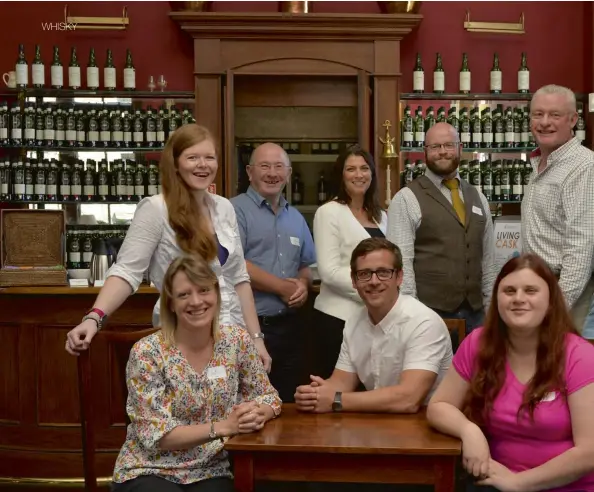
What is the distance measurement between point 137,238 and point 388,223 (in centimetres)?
114

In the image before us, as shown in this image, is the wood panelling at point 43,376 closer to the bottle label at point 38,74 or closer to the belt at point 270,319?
the belt at point 270,319

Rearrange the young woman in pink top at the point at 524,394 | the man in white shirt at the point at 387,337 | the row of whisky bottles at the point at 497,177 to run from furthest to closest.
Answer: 1. the row of whisky bottles at the point at 497,177
2. the man in white shirt at the point at 387,337
3. the young woman in pink top at the point at 524,394

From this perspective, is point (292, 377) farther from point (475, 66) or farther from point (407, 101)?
point (475, 66)

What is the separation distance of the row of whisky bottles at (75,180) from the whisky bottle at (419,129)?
6.46 feet

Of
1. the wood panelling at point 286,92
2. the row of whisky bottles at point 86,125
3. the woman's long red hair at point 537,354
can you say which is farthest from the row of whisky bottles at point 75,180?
the woman's long red hair at point 537,354

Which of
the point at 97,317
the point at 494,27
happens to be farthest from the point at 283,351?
the point at 494,27

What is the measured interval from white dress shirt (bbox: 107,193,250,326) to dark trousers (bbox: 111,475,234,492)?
25.2 inches

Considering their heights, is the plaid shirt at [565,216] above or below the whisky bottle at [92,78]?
below

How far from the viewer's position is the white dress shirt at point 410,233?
3377 millimetres

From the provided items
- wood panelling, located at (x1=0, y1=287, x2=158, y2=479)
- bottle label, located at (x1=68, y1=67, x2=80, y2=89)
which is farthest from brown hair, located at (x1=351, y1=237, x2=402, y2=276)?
bottle label, located at (x1=68, y1=67, x2=80, y2=89)

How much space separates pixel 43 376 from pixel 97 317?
6.26 ft

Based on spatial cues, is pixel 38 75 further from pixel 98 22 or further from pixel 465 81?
pixel 465 81

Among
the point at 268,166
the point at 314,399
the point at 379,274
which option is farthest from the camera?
the point at 268,166

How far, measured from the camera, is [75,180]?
626cm
